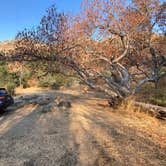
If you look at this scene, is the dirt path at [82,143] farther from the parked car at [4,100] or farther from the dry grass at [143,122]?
the parked car at [4,100]

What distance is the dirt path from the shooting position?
177 inches

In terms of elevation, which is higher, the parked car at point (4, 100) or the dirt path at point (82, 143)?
the parked car at point (4, 100)

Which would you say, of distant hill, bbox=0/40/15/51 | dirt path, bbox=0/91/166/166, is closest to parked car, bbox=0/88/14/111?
distant hill, bbox=0/40/15/51

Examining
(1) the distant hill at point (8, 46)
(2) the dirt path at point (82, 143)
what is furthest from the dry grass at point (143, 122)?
(1) the distant hill at point (8, 46)

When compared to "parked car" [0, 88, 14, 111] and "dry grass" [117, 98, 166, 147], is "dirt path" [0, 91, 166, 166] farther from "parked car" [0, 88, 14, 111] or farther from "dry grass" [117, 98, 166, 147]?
"parked car" [0, 88, 14, 111]

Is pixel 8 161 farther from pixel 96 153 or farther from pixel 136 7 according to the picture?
pixel 136 7

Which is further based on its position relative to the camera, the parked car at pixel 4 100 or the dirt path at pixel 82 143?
the parked car at pixel 4 100

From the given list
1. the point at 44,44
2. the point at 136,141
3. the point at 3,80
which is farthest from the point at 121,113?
the point at 3,80

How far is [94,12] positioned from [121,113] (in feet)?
15.7

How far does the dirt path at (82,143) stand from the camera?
4508 millimetres

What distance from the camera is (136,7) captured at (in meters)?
11.4

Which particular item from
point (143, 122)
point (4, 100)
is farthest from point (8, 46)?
point (143, 122)

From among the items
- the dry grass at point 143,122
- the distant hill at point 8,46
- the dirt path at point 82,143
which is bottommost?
the dirt path at point 82,143

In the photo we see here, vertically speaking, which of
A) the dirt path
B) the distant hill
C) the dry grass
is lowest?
the dirt path
